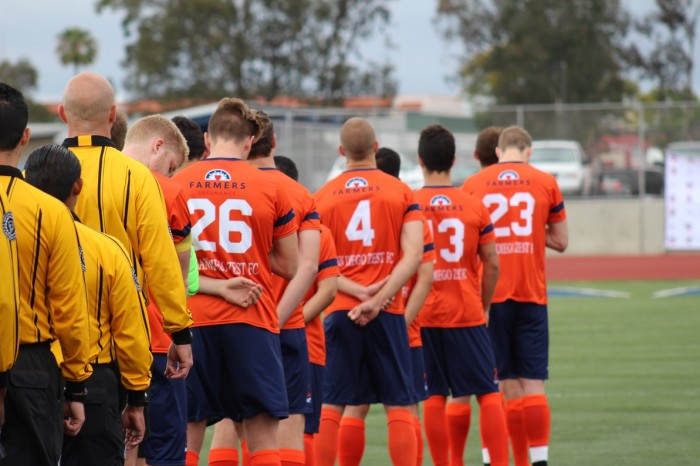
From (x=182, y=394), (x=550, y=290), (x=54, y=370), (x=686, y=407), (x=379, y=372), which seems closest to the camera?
(x=54, y=370)

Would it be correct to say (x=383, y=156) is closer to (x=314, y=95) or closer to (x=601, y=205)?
(x=601, y=205)

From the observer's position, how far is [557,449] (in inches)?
367

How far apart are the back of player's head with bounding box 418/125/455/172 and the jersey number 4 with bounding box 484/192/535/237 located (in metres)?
0.71

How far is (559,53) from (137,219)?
2157 inches

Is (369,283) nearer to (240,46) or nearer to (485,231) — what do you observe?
(485,231)

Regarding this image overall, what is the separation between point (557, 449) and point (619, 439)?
59cm

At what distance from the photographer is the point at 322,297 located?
7.05 m

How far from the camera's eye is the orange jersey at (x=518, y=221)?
342 inches

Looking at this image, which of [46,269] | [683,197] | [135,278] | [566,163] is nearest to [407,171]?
[566,163]

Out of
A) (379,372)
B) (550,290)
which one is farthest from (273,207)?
(550,290)

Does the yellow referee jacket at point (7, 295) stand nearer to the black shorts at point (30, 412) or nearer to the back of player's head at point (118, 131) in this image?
the black shorts at point (30, 412)

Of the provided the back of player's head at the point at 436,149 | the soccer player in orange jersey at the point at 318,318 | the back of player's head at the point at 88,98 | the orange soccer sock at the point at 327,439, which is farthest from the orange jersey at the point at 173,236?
the back of player's head at the point at 436,149

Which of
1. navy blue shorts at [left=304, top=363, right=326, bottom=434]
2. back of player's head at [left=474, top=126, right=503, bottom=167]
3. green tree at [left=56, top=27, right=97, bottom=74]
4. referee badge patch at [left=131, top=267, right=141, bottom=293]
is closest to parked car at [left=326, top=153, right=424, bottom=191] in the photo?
back of player's head at [left=474, top=126, right=503, bottom=167]

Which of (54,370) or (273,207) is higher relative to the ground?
(273,207)
